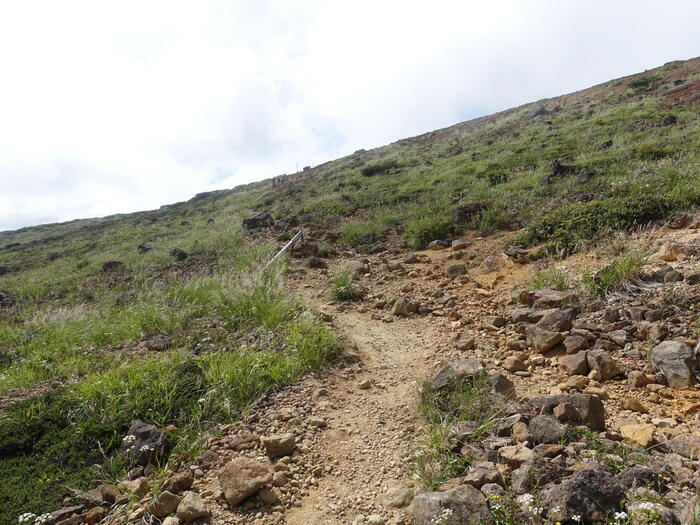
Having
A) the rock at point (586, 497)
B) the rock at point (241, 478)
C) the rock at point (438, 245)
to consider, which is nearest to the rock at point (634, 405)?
the rock at point (586, 497)

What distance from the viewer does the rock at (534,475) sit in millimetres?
2541

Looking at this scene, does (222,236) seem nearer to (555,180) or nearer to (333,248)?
(333,248)

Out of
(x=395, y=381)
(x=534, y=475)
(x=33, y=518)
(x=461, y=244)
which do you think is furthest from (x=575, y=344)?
(x=461, y=244)

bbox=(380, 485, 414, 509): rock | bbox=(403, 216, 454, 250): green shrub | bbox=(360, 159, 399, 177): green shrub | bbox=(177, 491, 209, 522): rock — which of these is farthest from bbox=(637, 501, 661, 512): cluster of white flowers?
bbox=(360, 159, 399, 177): green shrub

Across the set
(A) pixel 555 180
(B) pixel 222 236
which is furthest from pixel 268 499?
(B) pixel 222 236

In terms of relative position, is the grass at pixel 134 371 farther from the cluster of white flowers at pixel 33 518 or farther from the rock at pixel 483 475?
the rock at pixel 483 475

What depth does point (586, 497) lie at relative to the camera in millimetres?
2258

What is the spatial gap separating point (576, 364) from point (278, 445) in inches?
120

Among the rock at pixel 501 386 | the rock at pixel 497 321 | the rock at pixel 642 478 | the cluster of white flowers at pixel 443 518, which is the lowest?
the rock at pixel 642 478

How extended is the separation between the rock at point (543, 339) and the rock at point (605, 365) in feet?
1.82

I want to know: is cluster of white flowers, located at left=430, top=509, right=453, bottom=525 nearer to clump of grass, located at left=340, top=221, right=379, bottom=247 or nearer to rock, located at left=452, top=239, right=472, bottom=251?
rock, located at left=452, top=239, right=472, bottom=251

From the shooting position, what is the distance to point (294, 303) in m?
6.84

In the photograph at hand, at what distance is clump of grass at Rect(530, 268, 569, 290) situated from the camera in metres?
5.86

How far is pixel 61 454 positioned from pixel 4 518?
2.28 feet
